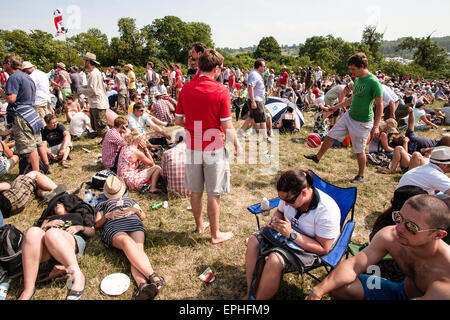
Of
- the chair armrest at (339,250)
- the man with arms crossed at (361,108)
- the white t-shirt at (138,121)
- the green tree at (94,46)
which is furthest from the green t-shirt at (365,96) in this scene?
the green tree at (94,46)

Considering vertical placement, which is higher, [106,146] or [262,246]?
[106,146]

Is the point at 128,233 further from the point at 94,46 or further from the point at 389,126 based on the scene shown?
the point at 94,46

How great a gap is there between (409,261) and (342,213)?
98cm

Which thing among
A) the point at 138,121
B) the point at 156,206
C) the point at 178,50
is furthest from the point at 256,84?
the point at 178,50

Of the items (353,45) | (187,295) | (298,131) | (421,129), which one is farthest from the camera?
(353,45)

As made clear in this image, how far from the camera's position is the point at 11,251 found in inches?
96.9

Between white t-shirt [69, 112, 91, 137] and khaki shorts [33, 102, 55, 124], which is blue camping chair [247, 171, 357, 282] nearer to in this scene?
khaki shorts [33, 102, 55, 124]

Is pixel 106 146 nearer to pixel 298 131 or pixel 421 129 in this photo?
pixel 298 131

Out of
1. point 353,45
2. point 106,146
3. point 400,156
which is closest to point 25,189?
point 106,146

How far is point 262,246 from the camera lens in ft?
7.48

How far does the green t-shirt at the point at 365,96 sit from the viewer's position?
13.3ft
